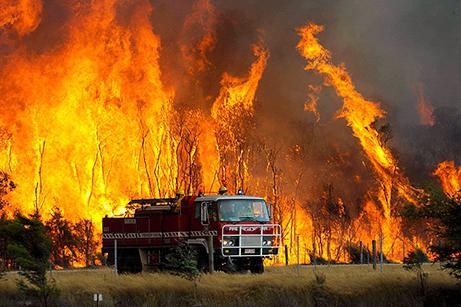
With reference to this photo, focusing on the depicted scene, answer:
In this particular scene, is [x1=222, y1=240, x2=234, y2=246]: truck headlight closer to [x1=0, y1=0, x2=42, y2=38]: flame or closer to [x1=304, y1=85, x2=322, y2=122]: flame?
[x1=0, y1=0, x2=42, y2=38]: flame

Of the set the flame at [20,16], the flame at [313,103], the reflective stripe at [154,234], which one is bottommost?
the reflective stripe at [154,234]

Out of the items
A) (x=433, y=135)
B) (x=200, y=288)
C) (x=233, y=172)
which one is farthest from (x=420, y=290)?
(x=433, y=135)

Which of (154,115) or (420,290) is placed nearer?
(420,290)

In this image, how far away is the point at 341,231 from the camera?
257ft

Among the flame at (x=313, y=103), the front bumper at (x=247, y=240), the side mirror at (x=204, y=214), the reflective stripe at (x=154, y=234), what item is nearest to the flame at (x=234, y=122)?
the flame at (x=313, y=103)

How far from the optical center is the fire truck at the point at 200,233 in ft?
140

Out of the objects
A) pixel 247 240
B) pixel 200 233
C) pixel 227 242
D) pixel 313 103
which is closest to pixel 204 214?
pixel 200 233

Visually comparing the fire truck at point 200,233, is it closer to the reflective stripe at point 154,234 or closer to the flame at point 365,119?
the reflective stripe at point 154,234

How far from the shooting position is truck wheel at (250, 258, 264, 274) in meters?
43.1

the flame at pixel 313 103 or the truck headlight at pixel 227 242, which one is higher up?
the flame at pixel 313 103

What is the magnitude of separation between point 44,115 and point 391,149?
89.9ft

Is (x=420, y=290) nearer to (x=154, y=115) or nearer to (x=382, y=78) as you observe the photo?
(x=154, y=115)

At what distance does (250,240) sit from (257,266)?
1.34m

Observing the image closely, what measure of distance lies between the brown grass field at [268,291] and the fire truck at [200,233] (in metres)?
5.34
